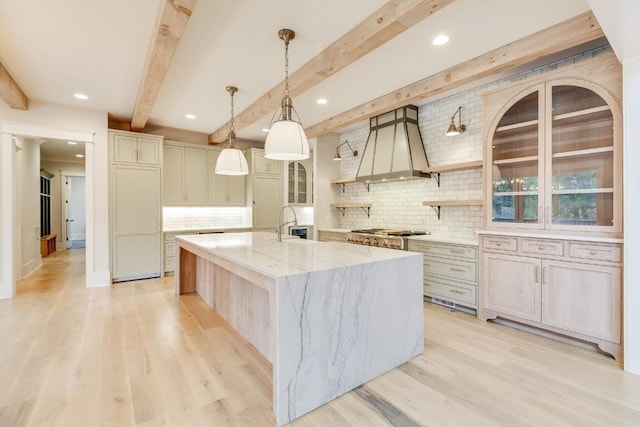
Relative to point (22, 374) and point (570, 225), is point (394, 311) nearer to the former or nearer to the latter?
point (570, 225)

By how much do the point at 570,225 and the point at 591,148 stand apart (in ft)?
2.30

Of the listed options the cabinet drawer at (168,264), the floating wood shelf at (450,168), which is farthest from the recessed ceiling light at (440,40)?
the cabinet drawer at (168,264)

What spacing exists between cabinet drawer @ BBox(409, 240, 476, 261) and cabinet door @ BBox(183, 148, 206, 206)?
4.15 meters

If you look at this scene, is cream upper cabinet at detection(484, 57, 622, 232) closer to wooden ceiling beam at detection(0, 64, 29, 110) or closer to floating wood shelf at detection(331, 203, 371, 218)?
floating wood shelf at detection(331, 203, 371, 218)

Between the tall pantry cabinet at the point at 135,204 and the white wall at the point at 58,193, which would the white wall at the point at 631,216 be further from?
the white wall at the point at 58,193

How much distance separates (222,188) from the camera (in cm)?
633

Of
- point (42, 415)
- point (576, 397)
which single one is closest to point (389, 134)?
point (576, 397)

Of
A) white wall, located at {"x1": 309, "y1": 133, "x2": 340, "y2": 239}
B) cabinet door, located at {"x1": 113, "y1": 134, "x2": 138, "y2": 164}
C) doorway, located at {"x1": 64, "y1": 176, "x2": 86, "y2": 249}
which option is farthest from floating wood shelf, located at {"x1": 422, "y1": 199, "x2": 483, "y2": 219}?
doorway, located at {"x1": 64, "y1": 176, "x2": 86, "y2": 249}

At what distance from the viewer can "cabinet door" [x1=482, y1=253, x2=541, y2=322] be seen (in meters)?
2.92

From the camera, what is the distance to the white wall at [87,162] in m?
4.25

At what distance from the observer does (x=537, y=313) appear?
290 cm

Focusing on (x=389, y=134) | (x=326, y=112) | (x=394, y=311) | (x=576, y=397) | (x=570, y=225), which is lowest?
(x=576, y=397)

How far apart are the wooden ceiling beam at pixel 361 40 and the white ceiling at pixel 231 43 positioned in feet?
0.23

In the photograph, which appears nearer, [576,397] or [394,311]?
[576,397]
